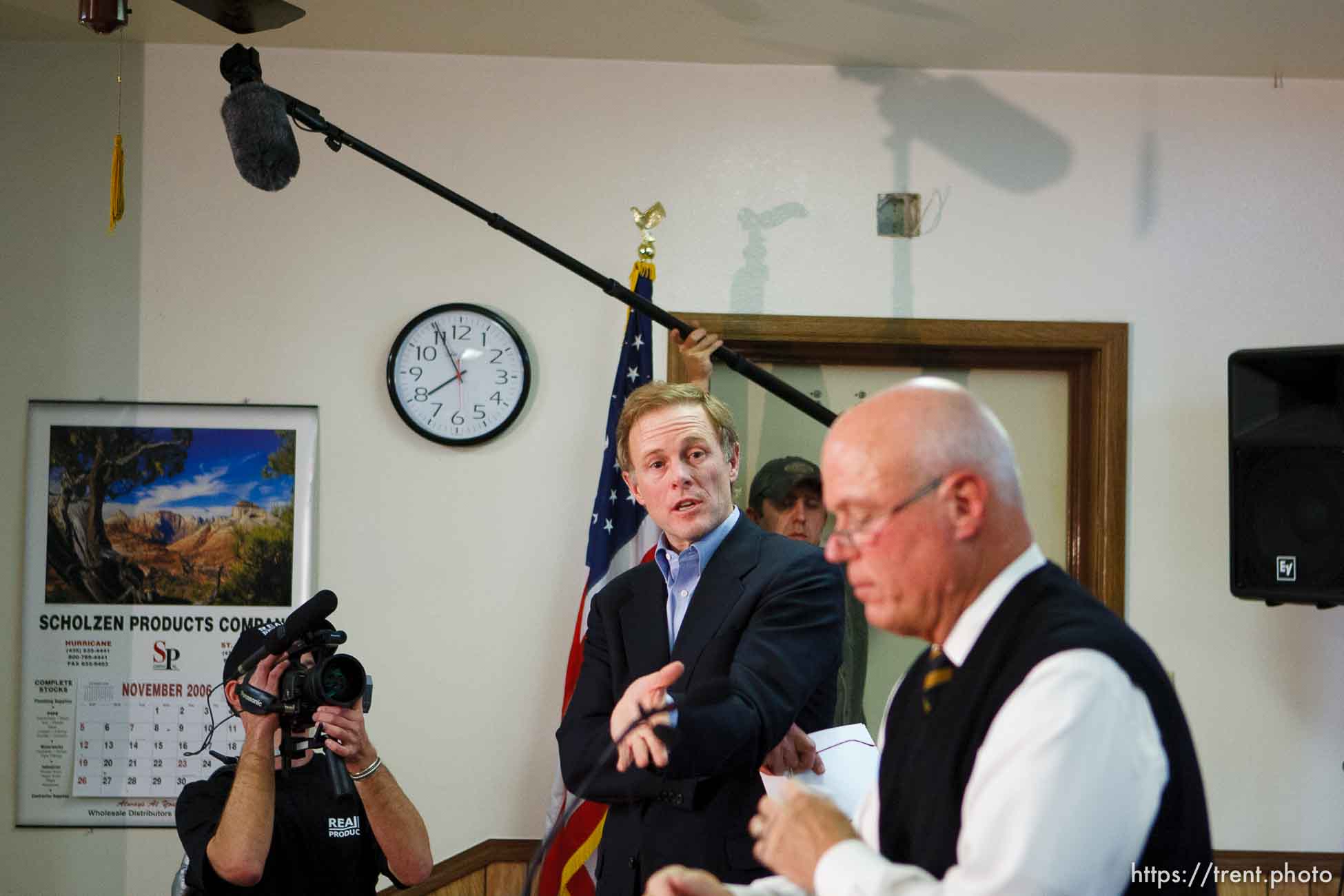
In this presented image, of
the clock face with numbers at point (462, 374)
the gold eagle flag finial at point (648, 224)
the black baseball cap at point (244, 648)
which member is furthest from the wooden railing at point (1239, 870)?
the gold eagle flag finial at point (648, 224)

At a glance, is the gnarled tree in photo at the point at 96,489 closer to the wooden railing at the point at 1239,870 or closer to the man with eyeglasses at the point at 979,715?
the wooden railing at the point at 1239,870

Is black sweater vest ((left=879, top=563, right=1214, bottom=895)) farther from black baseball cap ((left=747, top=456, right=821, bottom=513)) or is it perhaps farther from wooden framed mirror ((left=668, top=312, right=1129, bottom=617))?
wooden framed mirror ((left=668, top=312, right=1129, bottom=617))

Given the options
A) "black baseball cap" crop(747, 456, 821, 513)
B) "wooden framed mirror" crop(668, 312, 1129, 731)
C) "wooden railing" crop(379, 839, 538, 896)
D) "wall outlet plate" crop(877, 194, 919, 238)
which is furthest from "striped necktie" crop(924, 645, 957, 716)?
"wall outlet plate" crop(877, 194, 919, 238)

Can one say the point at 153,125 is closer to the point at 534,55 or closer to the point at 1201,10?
the point at 534,55

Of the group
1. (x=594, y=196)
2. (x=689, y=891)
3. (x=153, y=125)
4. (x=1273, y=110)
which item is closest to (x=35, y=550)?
(x=153, y=125)

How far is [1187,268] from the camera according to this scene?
159 inches

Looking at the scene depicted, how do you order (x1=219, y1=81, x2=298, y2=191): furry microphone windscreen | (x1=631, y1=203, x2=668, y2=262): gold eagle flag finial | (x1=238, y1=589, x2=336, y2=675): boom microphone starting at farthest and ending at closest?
(x1=631, y1=203, x2=668, y2=262): gold eagle flag finial < (x1=219, y1=81, x2=298, y2=191): furry microphone windscreen < (x1=238, y1=589, x2=336, y2=675): boom microphone

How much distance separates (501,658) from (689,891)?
2.54 metres

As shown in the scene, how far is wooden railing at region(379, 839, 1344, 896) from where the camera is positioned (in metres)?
3.76

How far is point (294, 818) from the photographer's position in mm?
2479

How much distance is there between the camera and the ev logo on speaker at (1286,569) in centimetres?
341

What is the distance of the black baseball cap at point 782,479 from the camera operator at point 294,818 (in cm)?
157

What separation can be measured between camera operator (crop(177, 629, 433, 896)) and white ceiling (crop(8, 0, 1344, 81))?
6.55 ft

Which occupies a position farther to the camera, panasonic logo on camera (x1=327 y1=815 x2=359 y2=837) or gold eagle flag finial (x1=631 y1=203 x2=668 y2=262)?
gold eagle flag finial (x1=631 y1=203 x2=668 y2=262)
